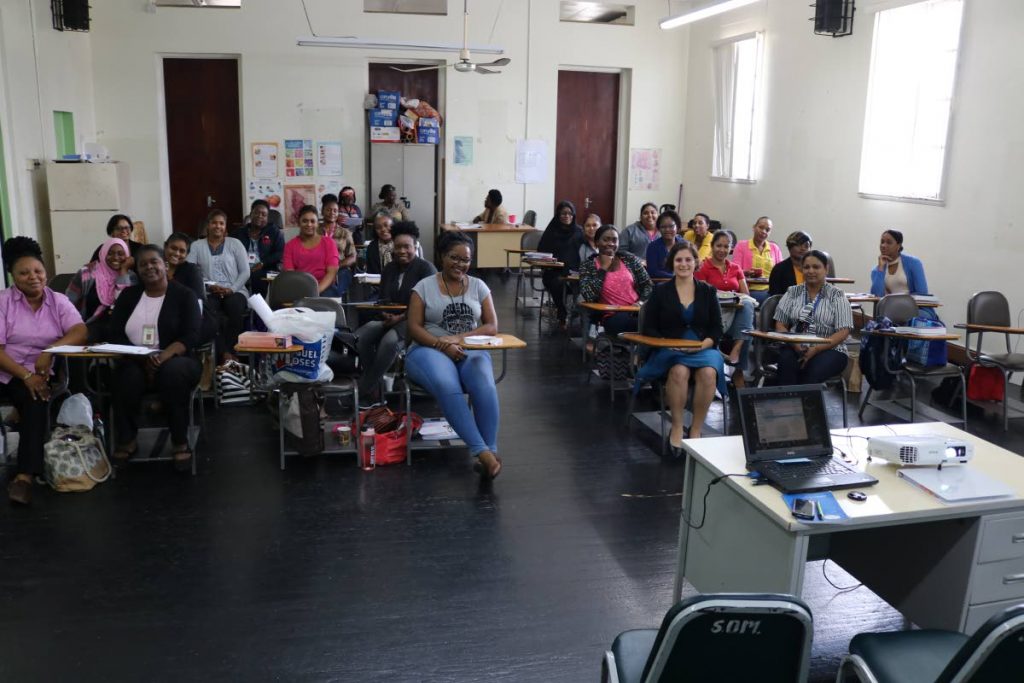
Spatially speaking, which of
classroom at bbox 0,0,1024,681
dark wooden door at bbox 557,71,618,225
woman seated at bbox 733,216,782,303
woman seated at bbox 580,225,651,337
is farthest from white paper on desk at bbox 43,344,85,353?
dark wooden door at bbox 557,71,618,225

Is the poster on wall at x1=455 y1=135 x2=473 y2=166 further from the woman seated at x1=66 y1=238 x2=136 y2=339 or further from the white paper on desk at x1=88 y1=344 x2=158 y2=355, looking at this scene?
the white paper on desk at x1=88 y1=344 x2=158 y2=355

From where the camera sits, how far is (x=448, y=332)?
5.07m

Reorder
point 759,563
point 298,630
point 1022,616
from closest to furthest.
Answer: point 1022,616 → point 759,563 → point 298,630

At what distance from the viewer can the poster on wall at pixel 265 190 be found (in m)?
12.0

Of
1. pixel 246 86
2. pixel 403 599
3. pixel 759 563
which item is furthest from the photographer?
pixel 246 86

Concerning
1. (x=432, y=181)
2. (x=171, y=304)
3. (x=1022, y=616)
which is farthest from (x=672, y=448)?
(x=432, y=181)

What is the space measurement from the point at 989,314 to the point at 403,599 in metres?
4.68

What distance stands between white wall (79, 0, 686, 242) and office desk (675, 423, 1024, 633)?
9868mm

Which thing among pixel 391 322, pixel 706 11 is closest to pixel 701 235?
pixel 706 11

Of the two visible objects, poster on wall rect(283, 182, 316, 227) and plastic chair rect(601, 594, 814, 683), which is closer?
plastic chair rect(601, 594, 814, 683)

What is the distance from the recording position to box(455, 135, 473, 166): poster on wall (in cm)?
1244

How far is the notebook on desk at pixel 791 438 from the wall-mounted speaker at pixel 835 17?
6.87 meters

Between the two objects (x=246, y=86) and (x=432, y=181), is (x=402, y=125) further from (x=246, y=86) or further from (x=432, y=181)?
(x=246, y=86)

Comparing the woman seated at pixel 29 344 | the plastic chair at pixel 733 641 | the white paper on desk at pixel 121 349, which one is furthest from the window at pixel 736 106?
the plastic chair at pixel 733 641
